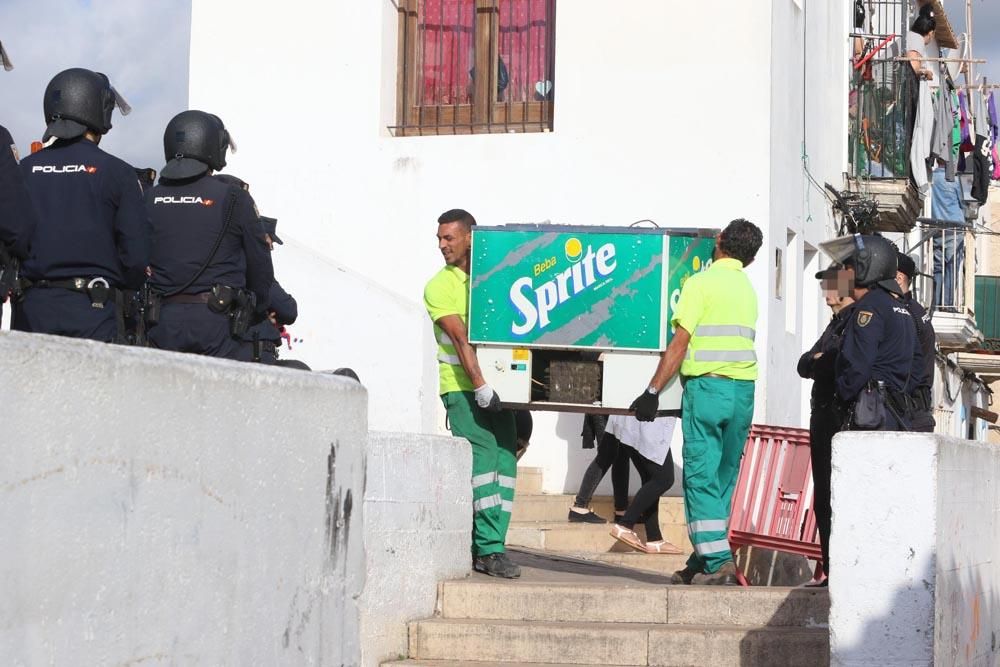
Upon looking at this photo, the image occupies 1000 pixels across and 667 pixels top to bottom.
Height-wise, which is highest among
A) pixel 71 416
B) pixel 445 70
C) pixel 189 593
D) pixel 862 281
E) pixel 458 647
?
pixel 445 70

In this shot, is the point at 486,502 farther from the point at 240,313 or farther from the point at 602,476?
the point at 602,476

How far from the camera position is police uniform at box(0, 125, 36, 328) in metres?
5.28

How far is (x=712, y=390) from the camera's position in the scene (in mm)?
8203

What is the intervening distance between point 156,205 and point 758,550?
5.27 metres

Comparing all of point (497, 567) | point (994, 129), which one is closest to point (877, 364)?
point (497, 567)

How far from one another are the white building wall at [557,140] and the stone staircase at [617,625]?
5.60 meters

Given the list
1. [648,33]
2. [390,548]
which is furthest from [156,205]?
[648,33]

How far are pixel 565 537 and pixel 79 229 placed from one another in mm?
6064

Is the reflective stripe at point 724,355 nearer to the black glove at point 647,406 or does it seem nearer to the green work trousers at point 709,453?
the green work trousers at point 709,453

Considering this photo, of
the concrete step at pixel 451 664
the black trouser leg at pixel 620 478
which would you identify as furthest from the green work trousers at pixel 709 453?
the black trouser leg at pixel 620 478

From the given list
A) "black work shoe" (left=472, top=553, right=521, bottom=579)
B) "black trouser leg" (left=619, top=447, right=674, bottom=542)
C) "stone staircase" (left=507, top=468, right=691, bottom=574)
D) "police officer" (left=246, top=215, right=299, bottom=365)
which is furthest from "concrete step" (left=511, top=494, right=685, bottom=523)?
"police officer" (left=246, top=215, right=299, bottom=365)

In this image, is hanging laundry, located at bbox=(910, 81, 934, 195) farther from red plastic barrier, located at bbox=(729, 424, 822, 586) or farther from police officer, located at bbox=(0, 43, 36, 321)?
police officer, located at bbox=(0, 43, 36, 321)

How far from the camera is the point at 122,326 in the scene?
626 centimetres

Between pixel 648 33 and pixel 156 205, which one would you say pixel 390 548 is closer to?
pixel 156 205
